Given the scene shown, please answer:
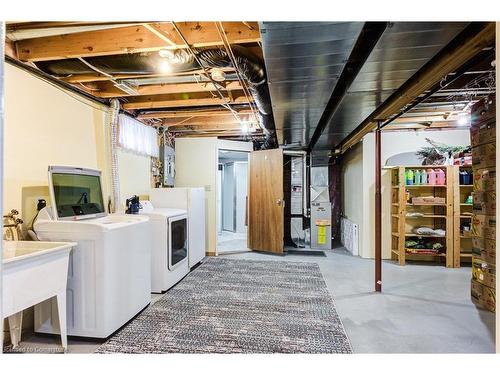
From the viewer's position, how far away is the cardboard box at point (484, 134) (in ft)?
9.17

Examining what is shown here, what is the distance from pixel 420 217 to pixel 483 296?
2.01 metres

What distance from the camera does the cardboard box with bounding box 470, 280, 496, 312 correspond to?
277cm

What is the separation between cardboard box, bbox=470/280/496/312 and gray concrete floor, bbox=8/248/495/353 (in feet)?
0.29

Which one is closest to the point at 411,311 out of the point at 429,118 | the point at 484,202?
the point at 484,202

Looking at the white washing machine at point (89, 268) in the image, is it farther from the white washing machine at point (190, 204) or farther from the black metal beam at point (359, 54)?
the black metal beam at point (359, 54)

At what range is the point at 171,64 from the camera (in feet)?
7.82

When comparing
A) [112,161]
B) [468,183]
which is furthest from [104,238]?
[468,183]

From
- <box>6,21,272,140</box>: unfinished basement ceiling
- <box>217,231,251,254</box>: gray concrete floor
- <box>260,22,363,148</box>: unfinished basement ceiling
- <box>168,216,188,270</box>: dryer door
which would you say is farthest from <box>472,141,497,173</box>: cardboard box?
<box>217,231,251,254</box>: gray concrete floor

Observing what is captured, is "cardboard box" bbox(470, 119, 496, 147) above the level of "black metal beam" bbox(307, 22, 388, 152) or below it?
below

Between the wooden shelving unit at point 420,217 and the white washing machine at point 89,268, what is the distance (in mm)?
4195

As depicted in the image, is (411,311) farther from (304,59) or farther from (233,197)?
(233,197)

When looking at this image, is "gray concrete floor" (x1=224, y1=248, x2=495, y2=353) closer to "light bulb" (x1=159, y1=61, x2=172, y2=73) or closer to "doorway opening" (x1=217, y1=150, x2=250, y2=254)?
"light bulb" (x1=159, y1=61, x2=172, y2=73)

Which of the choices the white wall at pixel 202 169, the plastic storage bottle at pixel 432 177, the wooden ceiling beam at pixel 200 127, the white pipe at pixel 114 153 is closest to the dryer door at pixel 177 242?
the white pipe at pixel 114 153

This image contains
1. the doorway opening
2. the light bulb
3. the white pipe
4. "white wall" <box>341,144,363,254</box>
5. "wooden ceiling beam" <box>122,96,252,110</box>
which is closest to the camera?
the light bulb
